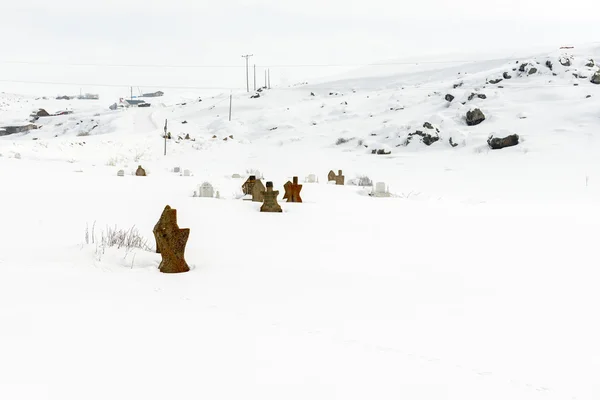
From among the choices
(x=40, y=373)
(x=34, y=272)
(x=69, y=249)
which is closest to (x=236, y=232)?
(x=69, y=249)

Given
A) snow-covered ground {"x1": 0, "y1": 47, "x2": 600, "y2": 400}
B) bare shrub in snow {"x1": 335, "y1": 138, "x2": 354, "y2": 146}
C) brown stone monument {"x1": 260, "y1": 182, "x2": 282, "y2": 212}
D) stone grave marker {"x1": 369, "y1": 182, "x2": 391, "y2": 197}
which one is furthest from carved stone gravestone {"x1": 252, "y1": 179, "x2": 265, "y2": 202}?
bare shrub in snow {"x1": 335, "y1": 138, "x2": 354, "y2": 146}

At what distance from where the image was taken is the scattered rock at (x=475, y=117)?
2642 cm

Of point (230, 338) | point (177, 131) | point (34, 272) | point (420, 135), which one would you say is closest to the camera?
point (230, 338)

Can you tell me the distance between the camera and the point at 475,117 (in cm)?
2645

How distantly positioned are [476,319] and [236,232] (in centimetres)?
399

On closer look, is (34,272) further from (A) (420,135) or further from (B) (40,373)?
(A) (420,135)

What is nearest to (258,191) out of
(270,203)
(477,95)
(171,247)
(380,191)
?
(270,203)

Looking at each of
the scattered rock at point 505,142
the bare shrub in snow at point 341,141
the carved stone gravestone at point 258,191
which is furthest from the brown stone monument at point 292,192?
the bare shrub in snow at point 341,141

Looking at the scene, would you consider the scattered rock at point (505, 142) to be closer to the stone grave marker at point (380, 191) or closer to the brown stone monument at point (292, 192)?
the stone grave marker at point (380, 191)

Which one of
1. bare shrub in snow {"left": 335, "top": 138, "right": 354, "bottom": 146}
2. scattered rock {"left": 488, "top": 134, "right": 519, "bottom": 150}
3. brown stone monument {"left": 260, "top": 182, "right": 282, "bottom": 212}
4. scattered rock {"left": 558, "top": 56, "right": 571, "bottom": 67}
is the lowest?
brown stone monument {"left": 260, "top": 182, "right": 282, "bottom": 212}

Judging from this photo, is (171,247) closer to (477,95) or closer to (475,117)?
(475,117)

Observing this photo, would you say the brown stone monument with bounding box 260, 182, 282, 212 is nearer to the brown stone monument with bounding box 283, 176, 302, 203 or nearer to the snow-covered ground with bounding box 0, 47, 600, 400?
the snow-covered ground with bounding box 0, 47, 600, 400

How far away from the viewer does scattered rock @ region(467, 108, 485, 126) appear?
86.7ft

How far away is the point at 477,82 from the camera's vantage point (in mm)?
35188
